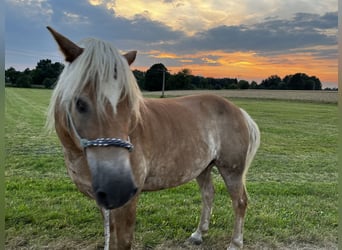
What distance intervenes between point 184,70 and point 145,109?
2.85m

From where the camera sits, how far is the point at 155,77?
462 centimetres

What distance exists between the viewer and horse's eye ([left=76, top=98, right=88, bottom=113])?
1704mm

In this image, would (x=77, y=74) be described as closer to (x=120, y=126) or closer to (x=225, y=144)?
(x=120, y=126)

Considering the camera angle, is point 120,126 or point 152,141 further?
point 152,141

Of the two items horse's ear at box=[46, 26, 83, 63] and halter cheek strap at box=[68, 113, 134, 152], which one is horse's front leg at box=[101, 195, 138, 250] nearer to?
halter cheek strap at box=[68, 113, 134, 152]

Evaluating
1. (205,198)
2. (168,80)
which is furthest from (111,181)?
(168,80)

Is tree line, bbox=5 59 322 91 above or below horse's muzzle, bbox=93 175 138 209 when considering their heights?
above

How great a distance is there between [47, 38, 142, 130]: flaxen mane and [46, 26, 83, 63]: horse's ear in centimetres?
7

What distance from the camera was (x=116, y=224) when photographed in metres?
2.39

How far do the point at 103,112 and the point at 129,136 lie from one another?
579 mm

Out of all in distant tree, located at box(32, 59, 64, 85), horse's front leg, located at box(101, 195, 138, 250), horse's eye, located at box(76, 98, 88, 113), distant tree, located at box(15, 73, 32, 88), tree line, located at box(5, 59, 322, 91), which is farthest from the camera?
distant tree, located at box(15, 73, 32, 88)

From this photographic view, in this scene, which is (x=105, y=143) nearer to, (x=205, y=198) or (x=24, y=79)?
(x=205, y=198)

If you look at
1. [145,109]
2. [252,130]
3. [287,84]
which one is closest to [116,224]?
[145,109]

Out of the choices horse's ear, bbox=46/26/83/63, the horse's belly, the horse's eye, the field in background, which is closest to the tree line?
the field in background
